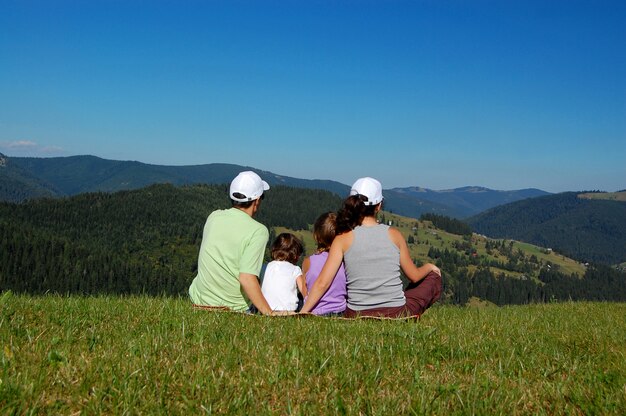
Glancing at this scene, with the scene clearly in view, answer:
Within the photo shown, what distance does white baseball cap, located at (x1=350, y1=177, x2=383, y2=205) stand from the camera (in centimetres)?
938

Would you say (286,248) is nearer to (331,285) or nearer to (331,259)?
(331,285)

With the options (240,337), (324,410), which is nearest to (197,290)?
(240,337)

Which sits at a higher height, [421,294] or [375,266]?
[375,266]

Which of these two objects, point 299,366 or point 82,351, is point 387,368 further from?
point 82,351

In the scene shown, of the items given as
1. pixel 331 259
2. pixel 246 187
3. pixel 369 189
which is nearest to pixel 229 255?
pixel 246 187

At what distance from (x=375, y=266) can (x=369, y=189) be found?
1.39m

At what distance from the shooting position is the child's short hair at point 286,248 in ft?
34.0

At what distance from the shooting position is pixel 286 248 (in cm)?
1041

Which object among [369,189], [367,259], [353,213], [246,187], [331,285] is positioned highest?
[369,189]

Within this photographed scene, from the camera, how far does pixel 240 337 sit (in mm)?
6652

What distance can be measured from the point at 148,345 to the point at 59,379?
4.46 feet

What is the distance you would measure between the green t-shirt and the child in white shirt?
0.85 metres

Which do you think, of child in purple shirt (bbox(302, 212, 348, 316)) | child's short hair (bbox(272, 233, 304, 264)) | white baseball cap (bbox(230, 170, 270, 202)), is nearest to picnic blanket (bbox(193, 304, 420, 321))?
child in purple shirt (bbox(302, 212, 348, 316))

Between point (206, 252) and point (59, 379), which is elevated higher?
point (206, 252)
